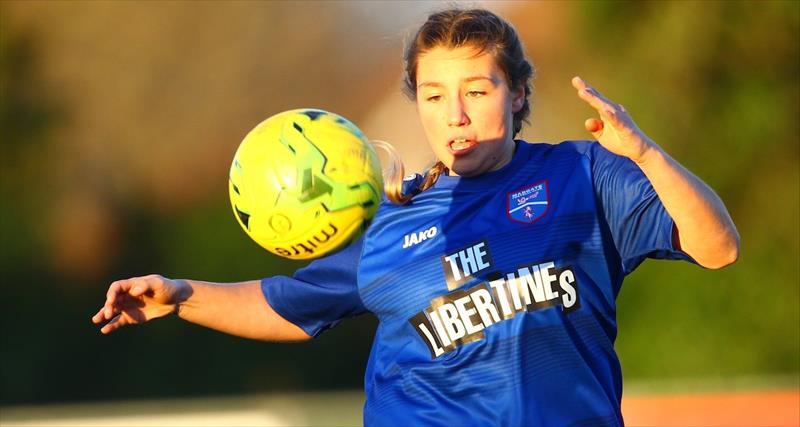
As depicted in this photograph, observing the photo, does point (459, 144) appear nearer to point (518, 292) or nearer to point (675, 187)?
point (518, 292)

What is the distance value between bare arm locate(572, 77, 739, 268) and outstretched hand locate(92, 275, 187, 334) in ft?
4.91

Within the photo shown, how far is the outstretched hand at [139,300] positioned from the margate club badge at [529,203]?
1.13 meters

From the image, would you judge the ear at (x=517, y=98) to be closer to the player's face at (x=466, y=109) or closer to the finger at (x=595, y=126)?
the player's face at (x=466, y=109)

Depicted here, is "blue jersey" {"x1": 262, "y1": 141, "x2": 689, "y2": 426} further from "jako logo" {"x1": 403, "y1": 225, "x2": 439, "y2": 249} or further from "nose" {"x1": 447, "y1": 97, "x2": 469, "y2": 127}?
"nose" {"x1": 447, "y1": 97, "x2": 469, "y2": 127}

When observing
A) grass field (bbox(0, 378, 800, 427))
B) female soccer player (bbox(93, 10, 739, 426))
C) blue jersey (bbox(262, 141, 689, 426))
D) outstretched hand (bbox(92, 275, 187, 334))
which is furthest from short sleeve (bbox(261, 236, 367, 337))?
grass field (bbox(0, 378, 800, 427))

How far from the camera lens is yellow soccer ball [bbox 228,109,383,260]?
2660 millimetres

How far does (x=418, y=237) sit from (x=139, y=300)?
36.5 inches

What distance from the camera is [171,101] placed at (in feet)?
28.7

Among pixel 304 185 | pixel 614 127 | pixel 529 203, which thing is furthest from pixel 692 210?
pixel 304 185

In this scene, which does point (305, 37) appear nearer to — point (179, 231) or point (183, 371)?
point (179, 231)

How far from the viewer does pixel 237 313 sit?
3412 mm

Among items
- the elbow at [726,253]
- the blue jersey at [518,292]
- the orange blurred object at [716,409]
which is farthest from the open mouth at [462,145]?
the orange blurred object at [716,409]

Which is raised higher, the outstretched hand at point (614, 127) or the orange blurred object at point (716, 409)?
the outstretched hand at point (614, 127)

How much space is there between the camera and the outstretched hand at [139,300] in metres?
3.12
